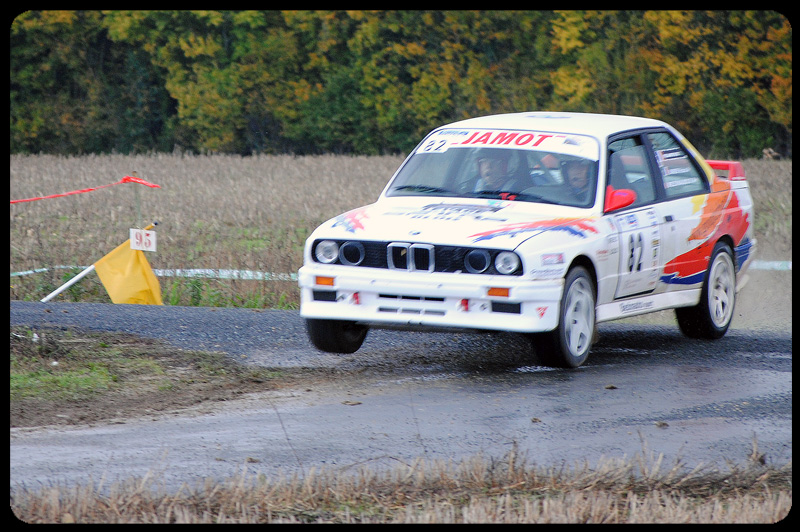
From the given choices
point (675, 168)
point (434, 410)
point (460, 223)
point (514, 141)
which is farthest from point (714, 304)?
point (434, 410)

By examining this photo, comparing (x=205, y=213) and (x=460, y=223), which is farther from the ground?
(x=460, y=223)

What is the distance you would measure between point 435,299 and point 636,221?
1.93 m

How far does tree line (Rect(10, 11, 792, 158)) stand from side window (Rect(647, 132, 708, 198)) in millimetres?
26558

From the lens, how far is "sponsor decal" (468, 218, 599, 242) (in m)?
8.30

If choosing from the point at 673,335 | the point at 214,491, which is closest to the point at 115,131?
the point at 673,335

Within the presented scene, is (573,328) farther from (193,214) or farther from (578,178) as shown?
(193,214)

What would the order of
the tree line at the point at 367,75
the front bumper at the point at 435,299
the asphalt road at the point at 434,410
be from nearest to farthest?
the asphalt road at the point at 434,410
the front bumper at the point at 435,299
the tree line at the point at 367,75

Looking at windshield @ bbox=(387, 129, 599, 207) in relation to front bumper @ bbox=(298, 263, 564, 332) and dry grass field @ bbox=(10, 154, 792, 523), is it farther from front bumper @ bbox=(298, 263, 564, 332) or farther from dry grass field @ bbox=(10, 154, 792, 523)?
dry grass field @ bbox=(10, 154, 792, 523)

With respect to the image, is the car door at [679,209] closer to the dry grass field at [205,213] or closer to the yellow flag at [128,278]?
the dry grass field at [205,213]

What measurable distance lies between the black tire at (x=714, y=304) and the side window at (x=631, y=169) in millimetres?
930

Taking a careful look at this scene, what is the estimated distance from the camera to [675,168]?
1016 centimetres

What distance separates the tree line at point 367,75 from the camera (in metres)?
38.0

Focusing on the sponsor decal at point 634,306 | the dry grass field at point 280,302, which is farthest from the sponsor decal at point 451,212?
the dry grass field at point 280,302

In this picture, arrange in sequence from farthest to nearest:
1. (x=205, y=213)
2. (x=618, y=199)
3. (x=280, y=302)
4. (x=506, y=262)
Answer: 1. (x=205, y=213)
2. (x=280, y=302)
3. (x=618, y=199)
4. (x=506, y=262)
